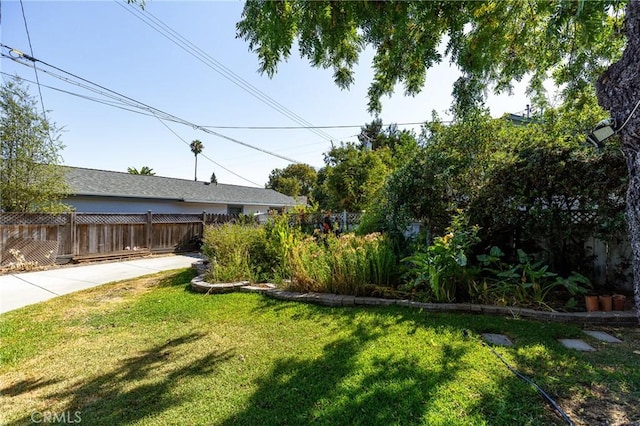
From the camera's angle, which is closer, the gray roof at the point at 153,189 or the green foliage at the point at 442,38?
the green foliage at the point at 442,38

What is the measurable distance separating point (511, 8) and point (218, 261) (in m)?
5.77

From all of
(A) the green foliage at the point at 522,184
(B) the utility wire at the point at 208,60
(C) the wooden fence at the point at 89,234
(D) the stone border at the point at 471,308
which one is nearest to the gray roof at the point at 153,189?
(C) the wooden fence at the point at 89,234

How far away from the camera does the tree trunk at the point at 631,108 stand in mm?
1719

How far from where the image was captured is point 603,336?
3.12 meters

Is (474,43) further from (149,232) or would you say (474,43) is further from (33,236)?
(149,232)

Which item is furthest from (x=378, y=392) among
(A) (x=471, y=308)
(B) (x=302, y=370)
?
(A) (x=471, y=308)

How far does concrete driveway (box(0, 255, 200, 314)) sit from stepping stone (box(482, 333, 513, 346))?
6.69 metres

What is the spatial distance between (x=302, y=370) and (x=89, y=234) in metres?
9.39

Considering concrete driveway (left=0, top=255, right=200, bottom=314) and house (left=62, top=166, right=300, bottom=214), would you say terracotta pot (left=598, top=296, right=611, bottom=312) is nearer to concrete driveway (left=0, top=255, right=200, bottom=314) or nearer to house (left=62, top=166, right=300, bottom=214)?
house (left=62, top=166, right=300, bottom=214)

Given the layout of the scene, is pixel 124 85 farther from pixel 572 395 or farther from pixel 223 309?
pixel 572 395

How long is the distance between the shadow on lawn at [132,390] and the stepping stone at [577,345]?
11.1 feet

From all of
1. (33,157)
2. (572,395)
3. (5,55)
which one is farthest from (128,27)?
(572,395)

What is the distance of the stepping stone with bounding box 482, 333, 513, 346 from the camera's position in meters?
2.92

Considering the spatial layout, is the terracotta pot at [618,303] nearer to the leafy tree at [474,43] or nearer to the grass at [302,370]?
the grass at [302,370]
